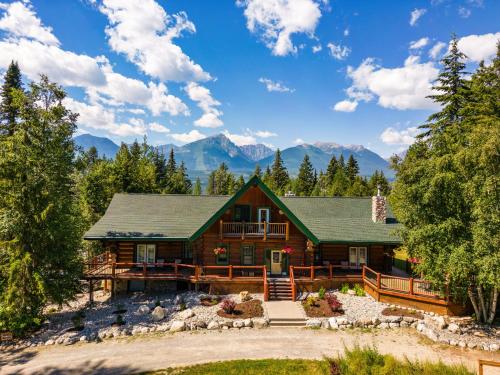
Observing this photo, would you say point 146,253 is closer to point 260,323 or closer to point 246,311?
point 246,311

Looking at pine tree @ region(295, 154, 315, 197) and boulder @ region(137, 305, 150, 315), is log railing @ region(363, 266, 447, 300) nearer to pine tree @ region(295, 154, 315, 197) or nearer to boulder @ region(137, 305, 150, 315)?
boulder @ region(137, 305, 150, 315)

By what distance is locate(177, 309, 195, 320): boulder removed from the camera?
1759cm

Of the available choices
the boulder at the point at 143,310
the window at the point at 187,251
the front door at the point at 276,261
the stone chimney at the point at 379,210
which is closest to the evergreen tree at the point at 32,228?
the boulder at the point at 143,310

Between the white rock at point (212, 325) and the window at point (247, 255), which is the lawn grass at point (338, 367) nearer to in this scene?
the white rock at point (212, 325)

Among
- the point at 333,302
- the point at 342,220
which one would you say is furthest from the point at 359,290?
the point at 342,220

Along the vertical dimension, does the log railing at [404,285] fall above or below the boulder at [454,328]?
above

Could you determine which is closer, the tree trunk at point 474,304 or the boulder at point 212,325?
the tree trunk at point 474,304

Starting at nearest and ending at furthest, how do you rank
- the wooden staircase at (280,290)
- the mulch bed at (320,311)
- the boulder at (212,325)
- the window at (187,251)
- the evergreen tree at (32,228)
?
the evergreen tree at (32,228), the boulder at (212,325), the mulch bed at (320,311), the wooden staircase at (280,290), the window at (187,251)

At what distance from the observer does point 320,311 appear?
1811 cm

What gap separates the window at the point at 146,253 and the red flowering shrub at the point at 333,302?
12973mm

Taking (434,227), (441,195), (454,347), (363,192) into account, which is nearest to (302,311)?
(454,347)

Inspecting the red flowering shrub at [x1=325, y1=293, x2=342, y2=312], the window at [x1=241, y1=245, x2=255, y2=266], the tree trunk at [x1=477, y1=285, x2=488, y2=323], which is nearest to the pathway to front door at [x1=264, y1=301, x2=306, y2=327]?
the red flowering shrub at [x1=325, y1=293, x2=342, y2=312]

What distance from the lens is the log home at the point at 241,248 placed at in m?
21.1

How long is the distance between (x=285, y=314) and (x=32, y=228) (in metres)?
14.8
